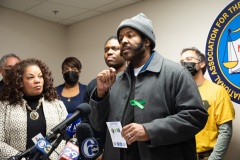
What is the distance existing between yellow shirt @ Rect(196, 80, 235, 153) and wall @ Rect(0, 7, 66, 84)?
132 inches

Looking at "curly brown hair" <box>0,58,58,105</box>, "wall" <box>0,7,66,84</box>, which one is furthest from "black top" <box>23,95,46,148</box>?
"wall" <box>0,7,66,84</box>

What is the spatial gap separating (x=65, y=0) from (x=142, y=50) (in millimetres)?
2905

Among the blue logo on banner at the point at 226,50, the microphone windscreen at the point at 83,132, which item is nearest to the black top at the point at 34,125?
the microphone windscreen at the point at 83,132

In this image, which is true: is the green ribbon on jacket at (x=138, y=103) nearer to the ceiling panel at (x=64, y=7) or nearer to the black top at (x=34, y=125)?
the black top at (x=34, y=125)

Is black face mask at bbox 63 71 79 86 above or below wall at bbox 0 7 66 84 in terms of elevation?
below

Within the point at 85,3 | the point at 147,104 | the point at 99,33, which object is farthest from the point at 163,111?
the point at 99,33

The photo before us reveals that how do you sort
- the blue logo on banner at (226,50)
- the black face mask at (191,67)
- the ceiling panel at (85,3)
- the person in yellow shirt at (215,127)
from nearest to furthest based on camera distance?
the person in yellow shirt at (215,127) → the black face mask at (191,67) → the blue logo on banner at (226,50) → the ceiling panel at (85,3)

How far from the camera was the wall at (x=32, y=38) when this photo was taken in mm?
4473

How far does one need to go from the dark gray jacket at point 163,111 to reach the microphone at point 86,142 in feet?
0.29

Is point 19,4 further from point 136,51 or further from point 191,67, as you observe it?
point 136,51

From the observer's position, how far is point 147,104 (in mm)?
1430

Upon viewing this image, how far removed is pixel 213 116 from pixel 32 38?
11.8 ft

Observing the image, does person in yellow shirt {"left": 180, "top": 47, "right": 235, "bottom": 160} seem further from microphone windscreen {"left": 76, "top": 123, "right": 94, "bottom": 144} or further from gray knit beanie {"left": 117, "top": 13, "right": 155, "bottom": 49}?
microphone windscreen {"left": 76, "top": 123, "right": 94, "bottom": 144}

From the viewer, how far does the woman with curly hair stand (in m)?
2.12
